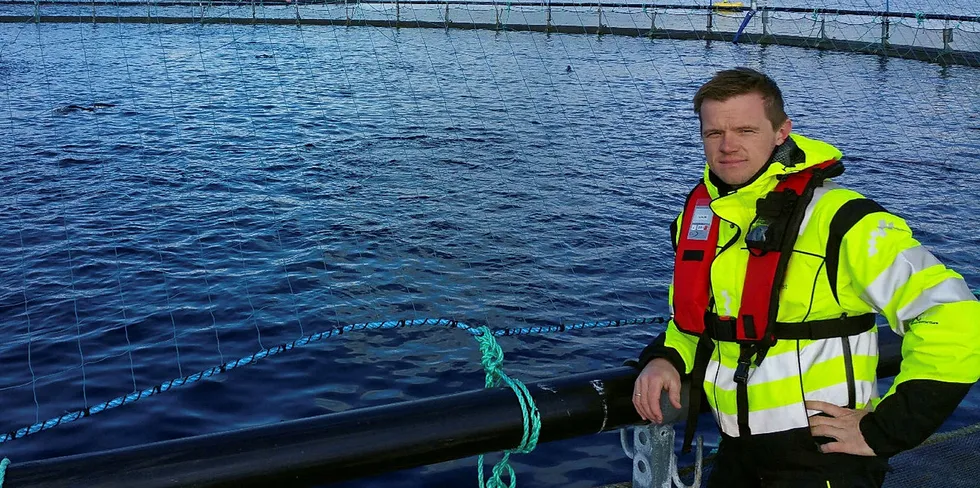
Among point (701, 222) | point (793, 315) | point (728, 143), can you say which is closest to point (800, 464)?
point (793, 315)

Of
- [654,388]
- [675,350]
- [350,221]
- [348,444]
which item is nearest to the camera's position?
[348,444]

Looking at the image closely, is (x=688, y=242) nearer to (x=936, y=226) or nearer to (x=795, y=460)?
(x=795, y=460)

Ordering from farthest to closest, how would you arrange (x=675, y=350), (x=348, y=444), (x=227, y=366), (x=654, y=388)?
(x=227, y=366), (x=675, y=350), (x=654, y=388), (x=348, y=444)

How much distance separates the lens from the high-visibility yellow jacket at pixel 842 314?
2.44 meters

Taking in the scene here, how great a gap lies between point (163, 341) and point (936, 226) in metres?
11.2

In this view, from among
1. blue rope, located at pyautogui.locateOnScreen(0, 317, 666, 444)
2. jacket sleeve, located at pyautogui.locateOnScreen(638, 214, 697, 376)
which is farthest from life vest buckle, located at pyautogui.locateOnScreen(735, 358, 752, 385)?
blue rope, located at pyautogui.locateOnScreen(0, 317, 666, 444)

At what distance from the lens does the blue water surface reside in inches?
365

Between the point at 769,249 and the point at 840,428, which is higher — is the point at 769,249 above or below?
above

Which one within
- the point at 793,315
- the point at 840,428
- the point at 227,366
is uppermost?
the point at 793,315

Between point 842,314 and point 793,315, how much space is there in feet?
0.43

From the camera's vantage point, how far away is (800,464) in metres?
2.74

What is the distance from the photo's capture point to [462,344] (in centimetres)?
1024

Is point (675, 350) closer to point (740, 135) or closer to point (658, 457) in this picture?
point (658, 457)

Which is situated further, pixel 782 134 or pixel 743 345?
pixel 782 134
